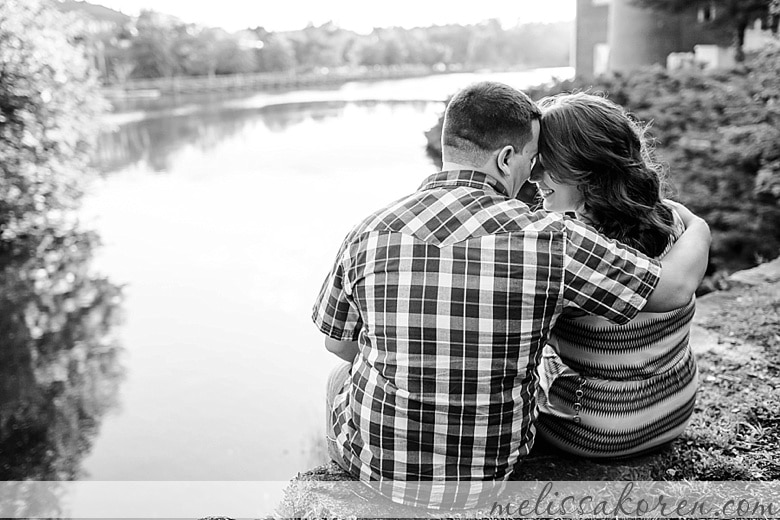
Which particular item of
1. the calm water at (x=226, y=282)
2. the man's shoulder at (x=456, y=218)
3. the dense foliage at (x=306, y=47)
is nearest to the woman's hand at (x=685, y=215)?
the man's shoulder at (x=456, y=218)

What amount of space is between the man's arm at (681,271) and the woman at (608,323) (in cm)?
6

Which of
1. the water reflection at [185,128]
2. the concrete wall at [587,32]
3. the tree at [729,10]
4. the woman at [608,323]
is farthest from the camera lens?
the concrete wall at [587,32]

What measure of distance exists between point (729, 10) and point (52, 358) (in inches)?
661

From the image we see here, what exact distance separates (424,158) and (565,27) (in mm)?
60071

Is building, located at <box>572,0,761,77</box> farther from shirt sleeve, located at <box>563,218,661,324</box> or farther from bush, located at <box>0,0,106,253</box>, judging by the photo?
shirt sleeve, located at <box>563,218,661,324</box>

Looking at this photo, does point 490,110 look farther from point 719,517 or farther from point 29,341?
point 29,341

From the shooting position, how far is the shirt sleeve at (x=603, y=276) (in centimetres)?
186

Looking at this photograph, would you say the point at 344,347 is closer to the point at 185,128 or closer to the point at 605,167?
the point at 605,167

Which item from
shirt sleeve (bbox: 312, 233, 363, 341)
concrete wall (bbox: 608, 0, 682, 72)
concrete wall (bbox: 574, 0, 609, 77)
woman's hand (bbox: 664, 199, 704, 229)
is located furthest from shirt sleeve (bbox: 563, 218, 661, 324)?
concrete wall (bbox: 574, 0, 609, 77)

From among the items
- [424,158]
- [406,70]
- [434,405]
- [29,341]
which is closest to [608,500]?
[434,405]

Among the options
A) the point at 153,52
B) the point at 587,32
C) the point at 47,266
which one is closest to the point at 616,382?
the point at 47,266

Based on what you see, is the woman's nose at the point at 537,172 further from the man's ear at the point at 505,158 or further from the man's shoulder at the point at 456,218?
the man's shoulder at the point at 456,218

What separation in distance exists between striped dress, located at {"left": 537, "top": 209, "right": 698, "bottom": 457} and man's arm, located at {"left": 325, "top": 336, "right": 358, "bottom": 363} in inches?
24.6

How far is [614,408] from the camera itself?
2219 mm
